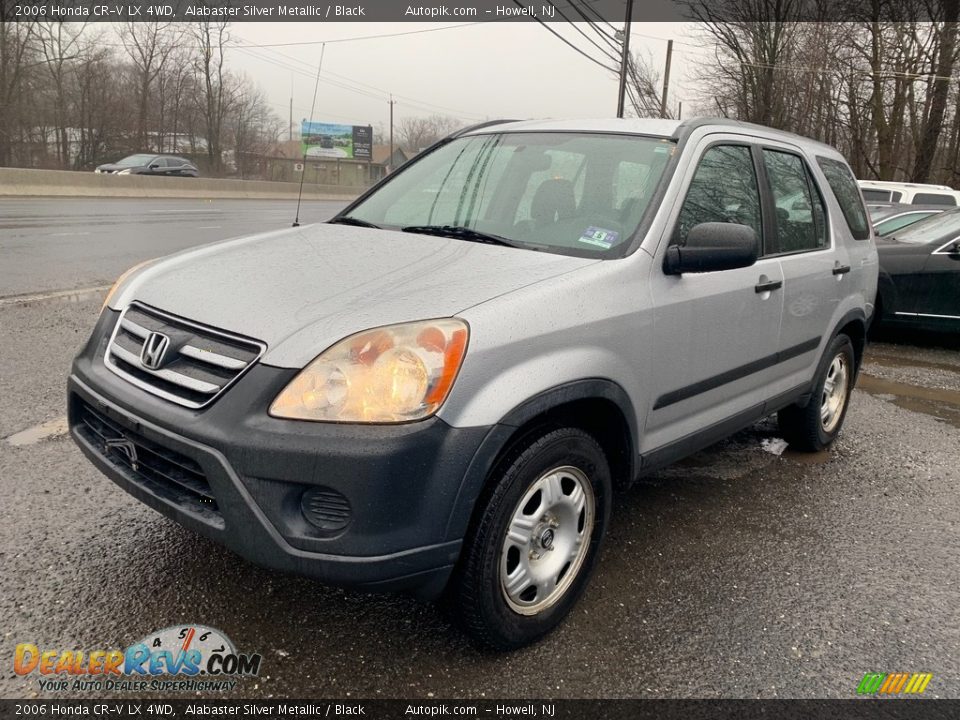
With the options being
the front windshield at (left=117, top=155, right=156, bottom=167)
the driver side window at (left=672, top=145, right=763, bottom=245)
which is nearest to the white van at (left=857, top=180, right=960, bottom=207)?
the driver side window at (left=672, top=145, right=763, bottom=245)

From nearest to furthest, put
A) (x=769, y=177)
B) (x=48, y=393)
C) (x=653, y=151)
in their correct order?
(x=653, y=151) → (x=769, y=177) → (x=48, y=393)

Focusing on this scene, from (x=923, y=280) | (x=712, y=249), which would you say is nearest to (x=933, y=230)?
(x=923, y=280)

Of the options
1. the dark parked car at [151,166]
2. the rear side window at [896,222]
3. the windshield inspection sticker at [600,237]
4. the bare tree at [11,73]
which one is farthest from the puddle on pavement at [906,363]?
the bare tree at [11,73]

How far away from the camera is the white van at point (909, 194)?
634 inches

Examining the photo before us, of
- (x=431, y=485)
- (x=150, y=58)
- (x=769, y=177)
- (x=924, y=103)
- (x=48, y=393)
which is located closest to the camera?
(x=431, y=485)

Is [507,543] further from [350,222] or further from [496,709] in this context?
[350,222]

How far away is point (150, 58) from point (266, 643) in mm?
49559

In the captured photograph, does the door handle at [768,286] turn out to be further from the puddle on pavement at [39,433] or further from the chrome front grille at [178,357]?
the puddle on pavement at [39,433]

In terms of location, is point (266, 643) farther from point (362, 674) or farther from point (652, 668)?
point (652, 668)

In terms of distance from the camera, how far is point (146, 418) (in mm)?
2240

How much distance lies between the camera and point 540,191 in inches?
125

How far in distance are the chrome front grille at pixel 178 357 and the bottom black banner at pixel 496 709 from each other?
2.91ft

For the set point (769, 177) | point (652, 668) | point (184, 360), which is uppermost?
point (769, 177)

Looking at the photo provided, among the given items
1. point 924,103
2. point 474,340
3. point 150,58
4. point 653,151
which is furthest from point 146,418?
point 150,58
